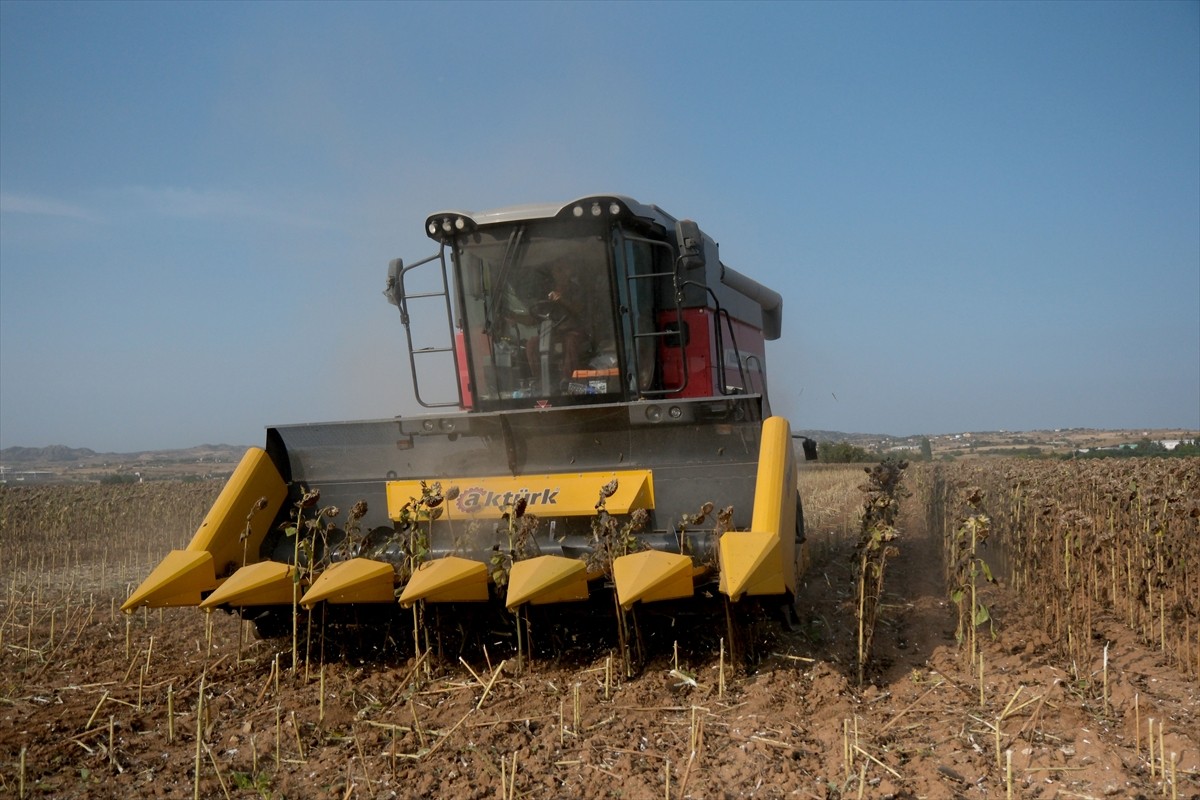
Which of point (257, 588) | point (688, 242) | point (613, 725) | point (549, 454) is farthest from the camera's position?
point (688, 242)

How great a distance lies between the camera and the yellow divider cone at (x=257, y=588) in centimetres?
423

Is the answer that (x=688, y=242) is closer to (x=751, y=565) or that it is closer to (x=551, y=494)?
(x=551, y=494)

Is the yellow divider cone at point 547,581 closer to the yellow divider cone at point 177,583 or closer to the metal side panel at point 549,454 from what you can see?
the metal side panel at point 549,454

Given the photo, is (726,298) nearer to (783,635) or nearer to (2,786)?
(783,635)

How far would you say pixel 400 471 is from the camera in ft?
18.0

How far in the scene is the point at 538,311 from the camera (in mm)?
6473

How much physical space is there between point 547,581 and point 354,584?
0.95 metres

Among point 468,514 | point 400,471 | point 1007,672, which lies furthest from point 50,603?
point 1007,672

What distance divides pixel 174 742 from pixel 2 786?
0.60 metres

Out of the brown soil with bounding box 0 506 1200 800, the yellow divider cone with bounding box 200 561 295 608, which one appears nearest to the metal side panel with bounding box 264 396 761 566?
the brown soil with bounding box 0 506 1200 800

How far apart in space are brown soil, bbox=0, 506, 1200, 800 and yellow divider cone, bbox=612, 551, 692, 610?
0.46 m

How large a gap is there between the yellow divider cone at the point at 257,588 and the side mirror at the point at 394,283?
8.30 feet

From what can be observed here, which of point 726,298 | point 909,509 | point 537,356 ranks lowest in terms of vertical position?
point 909,509

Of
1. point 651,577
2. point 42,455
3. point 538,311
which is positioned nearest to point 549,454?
point 538,311
